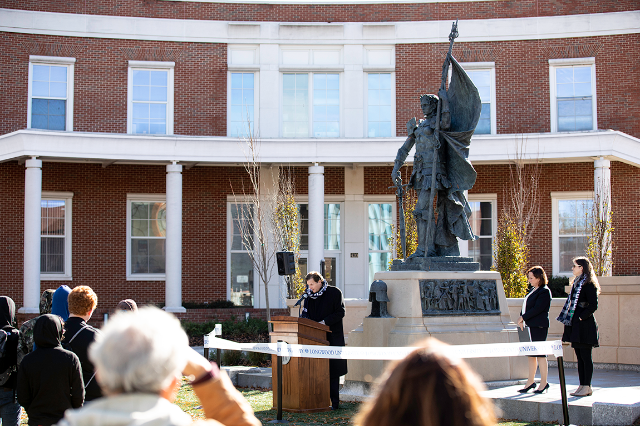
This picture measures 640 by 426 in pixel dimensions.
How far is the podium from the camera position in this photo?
27.5 feet

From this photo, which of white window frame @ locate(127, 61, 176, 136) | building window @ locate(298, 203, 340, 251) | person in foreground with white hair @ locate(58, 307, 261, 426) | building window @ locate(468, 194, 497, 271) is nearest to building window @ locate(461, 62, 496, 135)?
building window @ locate(468, 194, 497, 271)

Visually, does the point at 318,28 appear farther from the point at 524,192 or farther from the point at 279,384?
the point at 279,384

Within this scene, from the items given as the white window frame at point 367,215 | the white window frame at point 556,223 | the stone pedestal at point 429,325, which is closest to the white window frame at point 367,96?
the white window frame at point 367,215

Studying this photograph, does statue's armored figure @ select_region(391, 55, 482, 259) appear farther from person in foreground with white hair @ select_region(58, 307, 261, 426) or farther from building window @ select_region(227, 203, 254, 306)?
building window @ select_region(227, 203, 254, 306)

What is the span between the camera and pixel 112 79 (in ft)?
71.1

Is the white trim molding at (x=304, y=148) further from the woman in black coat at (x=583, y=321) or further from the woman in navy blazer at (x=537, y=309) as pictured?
the woman in black coat at (x=583, y=321)

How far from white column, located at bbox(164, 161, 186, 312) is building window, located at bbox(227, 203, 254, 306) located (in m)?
2.92

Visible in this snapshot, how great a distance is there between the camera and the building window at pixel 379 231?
74.4 feet

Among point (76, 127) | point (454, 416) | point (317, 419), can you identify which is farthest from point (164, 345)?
point (76, 127)

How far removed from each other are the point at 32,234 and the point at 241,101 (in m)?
7.62

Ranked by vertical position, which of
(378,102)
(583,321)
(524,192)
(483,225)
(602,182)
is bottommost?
(583,321)

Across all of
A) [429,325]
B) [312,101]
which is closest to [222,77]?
[312,101]

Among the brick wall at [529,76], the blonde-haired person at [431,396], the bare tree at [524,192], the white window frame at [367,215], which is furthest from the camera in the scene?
the white window frame at [367,215]

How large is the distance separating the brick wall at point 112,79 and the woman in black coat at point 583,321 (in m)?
15.1
